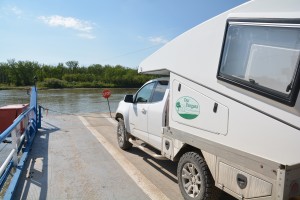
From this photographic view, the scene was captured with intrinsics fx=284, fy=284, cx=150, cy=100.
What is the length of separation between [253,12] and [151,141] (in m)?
3.36

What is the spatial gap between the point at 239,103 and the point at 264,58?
0.58 m

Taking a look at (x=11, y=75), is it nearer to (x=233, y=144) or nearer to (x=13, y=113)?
(x=13, y=113)

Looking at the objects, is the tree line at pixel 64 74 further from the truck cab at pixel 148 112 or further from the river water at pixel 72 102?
Answer: the truck cab at pixel 148 112

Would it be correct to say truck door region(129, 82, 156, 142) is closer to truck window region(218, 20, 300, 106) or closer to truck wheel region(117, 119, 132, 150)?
truck wheel region(117, 119, 132, 150)

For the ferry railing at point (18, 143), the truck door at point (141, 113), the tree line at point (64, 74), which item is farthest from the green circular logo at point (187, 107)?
the tree line at point (64, 74)

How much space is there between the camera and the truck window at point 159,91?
18.3 ft

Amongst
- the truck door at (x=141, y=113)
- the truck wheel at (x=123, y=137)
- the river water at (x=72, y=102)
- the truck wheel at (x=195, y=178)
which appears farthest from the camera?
the river water at (x=72, y=102)

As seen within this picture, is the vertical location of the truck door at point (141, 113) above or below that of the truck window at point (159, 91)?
below

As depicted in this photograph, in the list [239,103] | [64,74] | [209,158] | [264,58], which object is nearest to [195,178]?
[209,158]

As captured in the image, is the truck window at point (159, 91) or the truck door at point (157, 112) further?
the truck window at point (159, 91)

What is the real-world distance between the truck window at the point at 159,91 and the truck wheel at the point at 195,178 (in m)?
1.54

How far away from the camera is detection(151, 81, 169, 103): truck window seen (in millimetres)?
5582

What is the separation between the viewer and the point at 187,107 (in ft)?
14.1

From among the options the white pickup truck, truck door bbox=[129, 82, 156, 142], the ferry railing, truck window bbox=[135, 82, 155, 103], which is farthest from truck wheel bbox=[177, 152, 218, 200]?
the ferry railing
